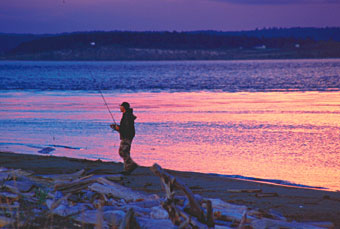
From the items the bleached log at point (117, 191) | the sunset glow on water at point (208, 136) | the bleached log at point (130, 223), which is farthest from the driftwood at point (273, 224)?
the sunset glow on water at point (208, 136)

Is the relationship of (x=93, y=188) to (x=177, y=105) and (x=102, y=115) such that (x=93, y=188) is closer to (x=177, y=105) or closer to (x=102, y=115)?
(x=102, y=115)

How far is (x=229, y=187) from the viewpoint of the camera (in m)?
9.84

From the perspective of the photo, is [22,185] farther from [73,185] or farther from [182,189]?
[182,189]

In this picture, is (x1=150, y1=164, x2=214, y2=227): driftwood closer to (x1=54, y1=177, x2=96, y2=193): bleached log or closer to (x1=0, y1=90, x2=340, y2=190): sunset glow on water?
(x1=54, y1=177, x2=96, y2=193): bleached log

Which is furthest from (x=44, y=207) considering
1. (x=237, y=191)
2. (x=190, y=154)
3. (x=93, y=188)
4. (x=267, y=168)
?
(x=190, y=154)

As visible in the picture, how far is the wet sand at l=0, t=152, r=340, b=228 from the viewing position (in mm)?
8141

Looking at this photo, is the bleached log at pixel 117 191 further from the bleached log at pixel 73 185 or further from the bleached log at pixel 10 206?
the bleached log at pixel 10 206

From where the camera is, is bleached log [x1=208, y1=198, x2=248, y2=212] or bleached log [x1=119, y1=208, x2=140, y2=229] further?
bleached log [x1=208, y1=198, x2=248, y2=212]

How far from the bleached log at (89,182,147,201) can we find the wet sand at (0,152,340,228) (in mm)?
1571

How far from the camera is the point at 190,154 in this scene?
1447 centimetres

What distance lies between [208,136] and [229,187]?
303 inches

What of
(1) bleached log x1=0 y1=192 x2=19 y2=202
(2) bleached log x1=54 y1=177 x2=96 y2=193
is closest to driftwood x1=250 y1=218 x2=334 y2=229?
(2) bleached log x1=54 y1=177 x2=96 y2=193

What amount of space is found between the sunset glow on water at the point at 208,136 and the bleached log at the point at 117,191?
463 centimetres

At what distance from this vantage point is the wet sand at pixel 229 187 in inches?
320
